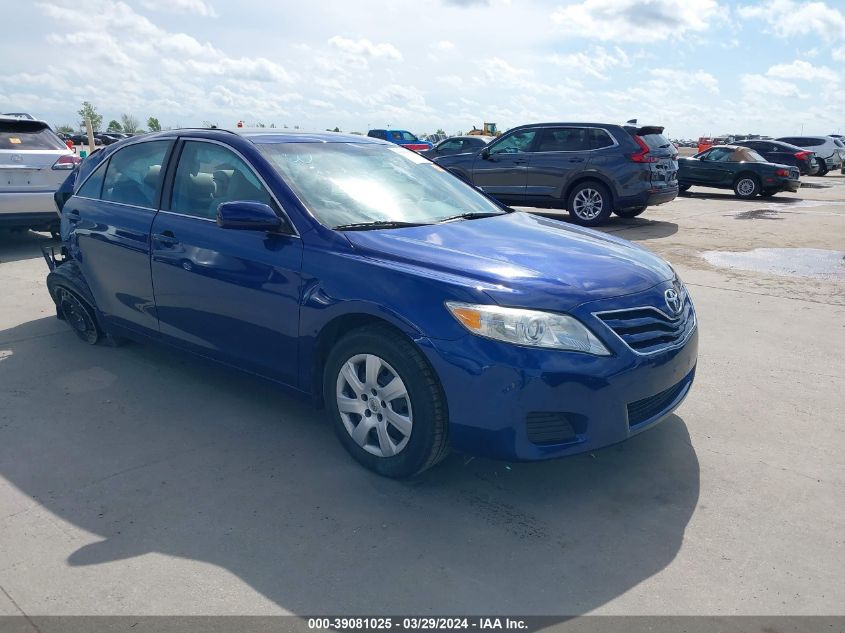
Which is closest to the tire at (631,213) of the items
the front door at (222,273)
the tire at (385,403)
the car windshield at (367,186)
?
the car windshield at (367,186)

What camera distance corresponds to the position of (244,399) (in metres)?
4.42

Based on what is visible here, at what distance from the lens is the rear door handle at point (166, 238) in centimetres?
420

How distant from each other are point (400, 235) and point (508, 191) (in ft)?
31.1

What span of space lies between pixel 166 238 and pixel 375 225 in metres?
1.40

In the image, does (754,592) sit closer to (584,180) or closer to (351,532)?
(351,532)

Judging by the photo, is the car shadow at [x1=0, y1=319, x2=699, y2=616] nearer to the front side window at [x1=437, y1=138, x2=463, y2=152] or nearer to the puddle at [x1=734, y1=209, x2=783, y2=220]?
the puddle at [x1=734, y1=209, x2=783, y2=220]

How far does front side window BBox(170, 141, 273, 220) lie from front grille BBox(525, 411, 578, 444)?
5.99 feet

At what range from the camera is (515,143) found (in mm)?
12766

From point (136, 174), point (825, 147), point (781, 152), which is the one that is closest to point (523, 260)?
A: point (136, 174)

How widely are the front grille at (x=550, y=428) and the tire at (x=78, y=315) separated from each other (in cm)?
363

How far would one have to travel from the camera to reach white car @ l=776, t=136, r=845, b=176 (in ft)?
97.7

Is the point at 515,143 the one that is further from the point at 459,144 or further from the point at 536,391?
the point at 536,391

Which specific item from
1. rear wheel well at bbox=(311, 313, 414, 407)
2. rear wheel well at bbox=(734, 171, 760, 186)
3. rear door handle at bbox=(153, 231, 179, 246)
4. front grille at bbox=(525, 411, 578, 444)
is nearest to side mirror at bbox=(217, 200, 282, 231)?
rear wheel well at bbox=(311, 313, 414, 407)

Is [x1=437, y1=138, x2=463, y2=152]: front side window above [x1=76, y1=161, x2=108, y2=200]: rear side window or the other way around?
the other way around
